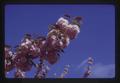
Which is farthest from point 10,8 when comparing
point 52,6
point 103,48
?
point 103,48

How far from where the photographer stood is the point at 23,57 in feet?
5.11

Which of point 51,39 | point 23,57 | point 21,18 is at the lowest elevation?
point 23,57

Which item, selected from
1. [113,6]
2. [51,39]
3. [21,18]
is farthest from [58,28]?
[113,6]

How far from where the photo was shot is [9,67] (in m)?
1.53

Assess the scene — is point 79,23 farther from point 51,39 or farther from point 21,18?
point 21,18

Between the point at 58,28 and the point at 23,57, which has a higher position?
the point at 58,28

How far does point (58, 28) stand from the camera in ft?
5.06

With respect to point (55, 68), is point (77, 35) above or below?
above

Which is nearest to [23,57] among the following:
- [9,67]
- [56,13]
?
[9,67]

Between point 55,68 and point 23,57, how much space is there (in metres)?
0.20

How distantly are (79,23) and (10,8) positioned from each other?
1.35 ft

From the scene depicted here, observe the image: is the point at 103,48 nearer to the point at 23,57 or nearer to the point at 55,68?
the point at 55,68
